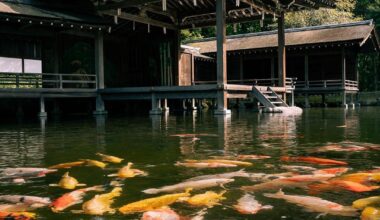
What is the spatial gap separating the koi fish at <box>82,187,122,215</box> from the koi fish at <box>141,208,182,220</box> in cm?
43

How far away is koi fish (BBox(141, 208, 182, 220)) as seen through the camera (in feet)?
10.5

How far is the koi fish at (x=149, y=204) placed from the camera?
355cm

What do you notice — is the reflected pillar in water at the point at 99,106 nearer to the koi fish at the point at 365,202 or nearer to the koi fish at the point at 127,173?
the koi fish at the point at 127,173

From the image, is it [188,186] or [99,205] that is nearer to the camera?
[99,205]

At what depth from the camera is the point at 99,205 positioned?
3717 mm

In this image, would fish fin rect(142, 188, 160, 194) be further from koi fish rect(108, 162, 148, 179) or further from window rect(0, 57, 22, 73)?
window rect(0, 57, 22, 73)

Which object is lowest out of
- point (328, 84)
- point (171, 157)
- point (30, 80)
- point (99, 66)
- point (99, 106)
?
point (171, 157)

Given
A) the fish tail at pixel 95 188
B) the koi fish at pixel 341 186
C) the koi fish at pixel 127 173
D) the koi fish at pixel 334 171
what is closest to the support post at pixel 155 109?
the koi fish at pixel 127 173

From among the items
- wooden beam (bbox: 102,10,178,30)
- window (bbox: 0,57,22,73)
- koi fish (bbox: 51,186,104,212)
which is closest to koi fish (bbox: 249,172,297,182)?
koi fish (bbox: 51,186,104,212)

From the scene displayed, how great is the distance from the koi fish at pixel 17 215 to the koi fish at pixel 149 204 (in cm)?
71

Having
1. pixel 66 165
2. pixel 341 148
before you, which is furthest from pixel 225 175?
pixel 341 148

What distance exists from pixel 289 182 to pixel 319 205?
88cm

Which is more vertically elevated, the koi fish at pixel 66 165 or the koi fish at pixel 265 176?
the koi fish at pixel 66 165

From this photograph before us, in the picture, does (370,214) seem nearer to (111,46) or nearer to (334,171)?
(334,171)
